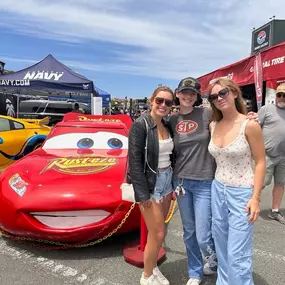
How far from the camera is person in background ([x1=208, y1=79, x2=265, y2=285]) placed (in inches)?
85.1

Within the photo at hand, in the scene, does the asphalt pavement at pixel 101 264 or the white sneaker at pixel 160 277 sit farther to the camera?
the asphalt pavement at pixel 101 264

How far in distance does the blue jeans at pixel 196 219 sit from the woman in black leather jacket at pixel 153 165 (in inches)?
5.8

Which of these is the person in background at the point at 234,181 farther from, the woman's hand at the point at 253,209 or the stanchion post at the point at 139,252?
the stanchion post at the point at 139,252

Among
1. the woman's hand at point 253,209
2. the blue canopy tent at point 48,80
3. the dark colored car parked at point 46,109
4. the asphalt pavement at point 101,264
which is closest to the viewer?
the woman's hand at point 253,209

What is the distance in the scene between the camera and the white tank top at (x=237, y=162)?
2.20 metres

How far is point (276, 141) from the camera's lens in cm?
439

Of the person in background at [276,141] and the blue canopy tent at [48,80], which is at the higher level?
the blue canopy tent at [48,80]

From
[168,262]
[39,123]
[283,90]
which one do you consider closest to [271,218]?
[283,90]

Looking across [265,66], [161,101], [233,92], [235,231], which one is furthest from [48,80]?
[235,231]

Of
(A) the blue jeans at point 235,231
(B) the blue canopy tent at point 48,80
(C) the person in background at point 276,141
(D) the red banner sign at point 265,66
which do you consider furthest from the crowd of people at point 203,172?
(B) the blue canopy tent at point 48,80

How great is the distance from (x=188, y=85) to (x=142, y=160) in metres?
0.67

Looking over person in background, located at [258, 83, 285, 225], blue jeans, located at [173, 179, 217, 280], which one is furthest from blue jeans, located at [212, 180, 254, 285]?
person in background, located at [258, 83, 285, 225]

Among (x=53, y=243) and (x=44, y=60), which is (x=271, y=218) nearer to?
(x=53, y=243)

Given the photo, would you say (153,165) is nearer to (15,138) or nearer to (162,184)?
(162,184)
